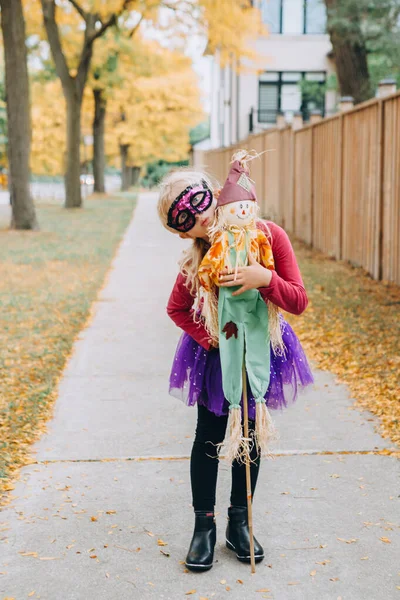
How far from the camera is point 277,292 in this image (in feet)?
8.94

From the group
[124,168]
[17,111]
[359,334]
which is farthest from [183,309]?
[124,168]

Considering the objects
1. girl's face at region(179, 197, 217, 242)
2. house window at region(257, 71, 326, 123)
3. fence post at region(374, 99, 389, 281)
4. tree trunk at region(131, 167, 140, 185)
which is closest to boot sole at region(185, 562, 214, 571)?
girl's face at region(179, 197, 217, 242)

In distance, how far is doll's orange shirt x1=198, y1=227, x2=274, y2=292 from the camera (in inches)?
105

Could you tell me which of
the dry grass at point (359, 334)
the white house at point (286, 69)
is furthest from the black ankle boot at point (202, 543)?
the white house at point (286, 69)

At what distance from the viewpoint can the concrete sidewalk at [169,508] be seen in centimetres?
275

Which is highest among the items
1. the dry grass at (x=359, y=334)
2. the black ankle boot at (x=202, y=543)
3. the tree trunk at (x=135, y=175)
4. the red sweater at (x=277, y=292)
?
the tree trunk at (x=135, y=175)

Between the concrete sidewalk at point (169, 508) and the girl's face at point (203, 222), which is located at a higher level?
the girl's face at point (203, 222)

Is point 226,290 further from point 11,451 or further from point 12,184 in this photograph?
point 12,184

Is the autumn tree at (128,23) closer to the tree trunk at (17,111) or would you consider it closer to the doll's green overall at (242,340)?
the tree trunk at (17,111)

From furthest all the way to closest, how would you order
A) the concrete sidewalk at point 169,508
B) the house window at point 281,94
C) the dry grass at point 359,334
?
the house window at point 281,94, the dry grass at point 359,334, the concrete sidewalk at point 169,508

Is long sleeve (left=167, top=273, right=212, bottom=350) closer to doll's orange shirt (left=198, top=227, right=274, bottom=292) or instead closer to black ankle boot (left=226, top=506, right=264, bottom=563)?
doll's orange shirt (left=198, top=227, right=274, bottom=292)

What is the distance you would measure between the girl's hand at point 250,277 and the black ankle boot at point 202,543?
90 cm

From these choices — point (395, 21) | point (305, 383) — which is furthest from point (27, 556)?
point (395, 21)

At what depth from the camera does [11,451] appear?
4008 mm
